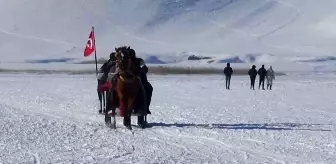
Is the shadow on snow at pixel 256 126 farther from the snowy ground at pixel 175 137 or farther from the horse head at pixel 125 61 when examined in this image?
the horse head at pixel 125 61

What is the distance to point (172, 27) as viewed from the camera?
11906cm

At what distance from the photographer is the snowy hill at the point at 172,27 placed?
106625 millimetres

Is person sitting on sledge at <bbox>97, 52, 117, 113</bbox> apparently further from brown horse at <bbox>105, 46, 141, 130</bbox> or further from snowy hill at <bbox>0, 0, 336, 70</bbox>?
snowy hill at <bbox>0, 0, 336, 70</bbox>

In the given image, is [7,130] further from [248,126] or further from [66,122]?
[248,126]

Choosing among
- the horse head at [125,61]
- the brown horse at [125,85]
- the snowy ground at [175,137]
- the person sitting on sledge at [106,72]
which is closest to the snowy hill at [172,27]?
the snowy ground at [175,137]

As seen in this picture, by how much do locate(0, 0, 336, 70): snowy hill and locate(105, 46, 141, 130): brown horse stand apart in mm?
85848

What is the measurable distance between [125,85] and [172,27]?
346ft

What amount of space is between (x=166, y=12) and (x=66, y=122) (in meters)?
107

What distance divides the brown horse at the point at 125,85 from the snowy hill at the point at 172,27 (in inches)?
3380

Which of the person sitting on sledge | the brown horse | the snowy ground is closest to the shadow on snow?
the snowy ground

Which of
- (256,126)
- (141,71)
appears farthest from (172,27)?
(141,71)

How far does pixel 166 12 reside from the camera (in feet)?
399

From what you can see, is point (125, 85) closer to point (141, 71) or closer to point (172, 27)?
point (141, 71)

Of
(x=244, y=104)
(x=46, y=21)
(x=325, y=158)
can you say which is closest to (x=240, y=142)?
(x=325, y=158)
